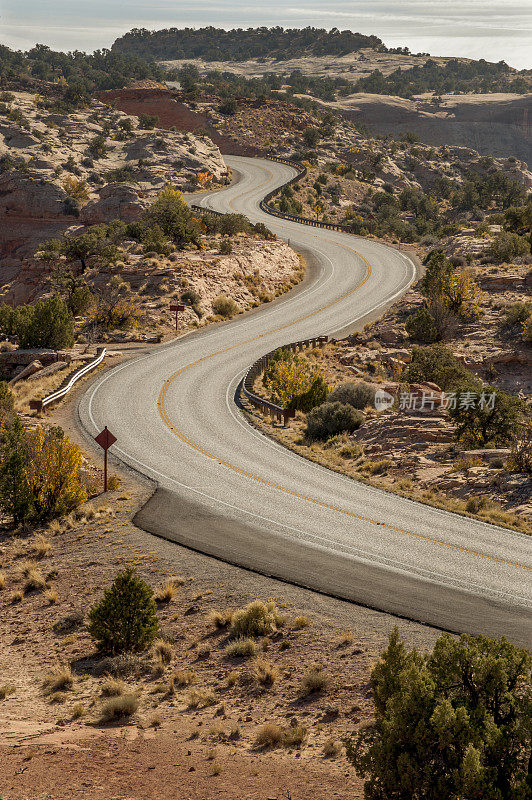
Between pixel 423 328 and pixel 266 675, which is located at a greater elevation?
pixel 423 328

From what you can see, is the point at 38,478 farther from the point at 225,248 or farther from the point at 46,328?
the point at 225,248

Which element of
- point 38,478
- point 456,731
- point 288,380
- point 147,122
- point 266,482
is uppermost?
point 147,122

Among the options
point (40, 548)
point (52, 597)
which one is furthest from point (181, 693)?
point (40, 548)

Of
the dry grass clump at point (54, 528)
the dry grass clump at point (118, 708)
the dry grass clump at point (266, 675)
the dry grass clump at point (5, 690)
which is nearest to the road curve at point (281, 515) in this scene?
the dry grass clump at point (54, 528)

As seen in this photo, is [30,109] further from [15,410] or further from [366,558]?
[366,558]

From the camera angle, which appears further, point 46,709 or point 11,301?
point 11,301

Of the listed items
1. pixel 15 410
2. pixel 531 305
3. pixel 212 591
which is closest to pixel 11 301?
pixel 15 410

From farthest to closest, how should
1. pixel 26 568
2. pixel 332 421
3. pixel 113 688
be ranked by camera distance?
pixel 332 421, pixel 26 568, pixel 113 688
